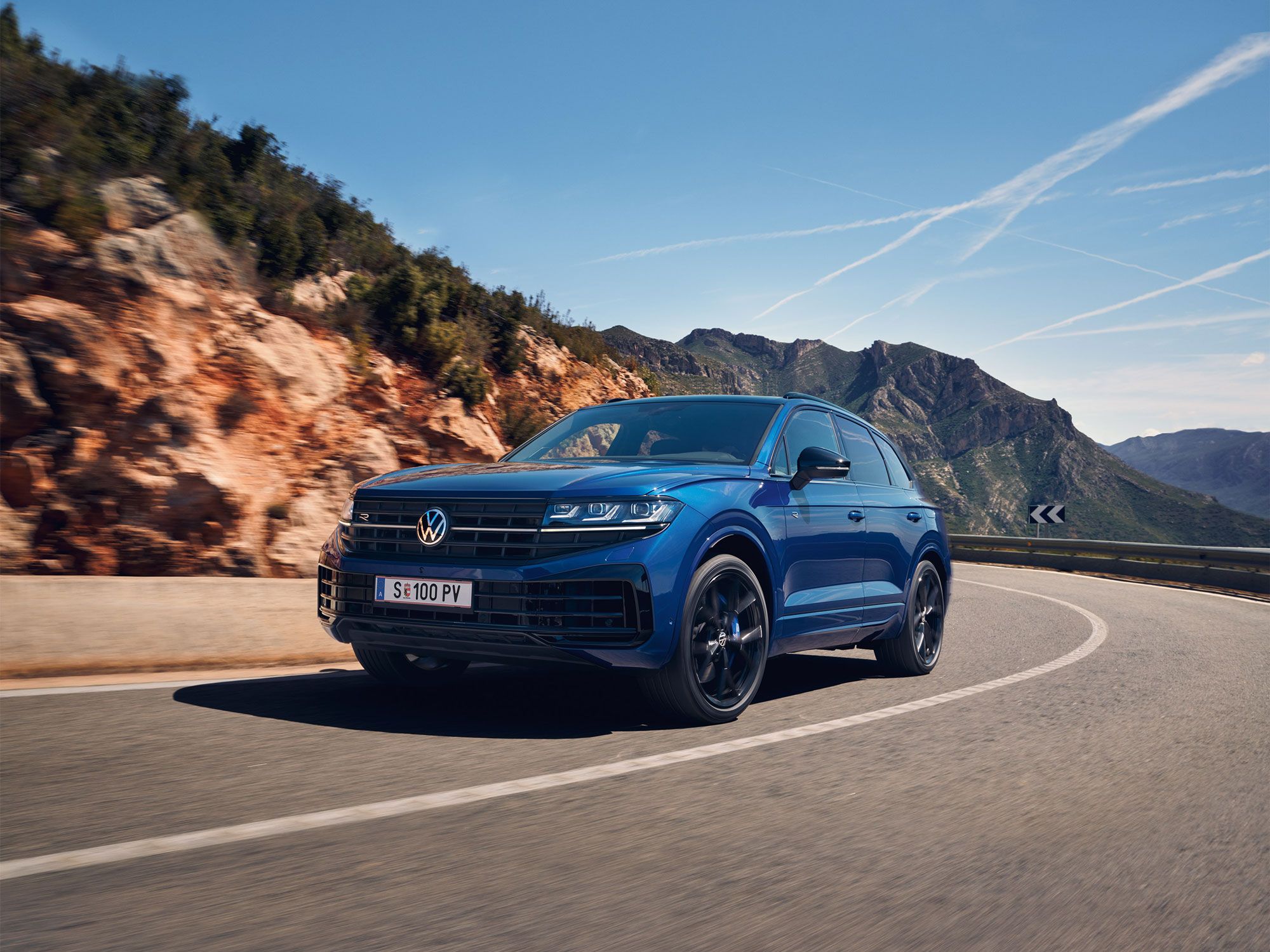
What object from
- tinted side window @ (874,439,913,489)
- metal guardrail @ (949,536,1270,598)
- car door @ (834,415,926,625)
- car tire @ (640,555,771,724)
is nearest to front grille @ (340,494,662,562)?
car tire @ (640,555,771,724)

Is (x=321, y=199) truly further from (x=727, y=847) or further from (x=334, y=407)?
(x=727, y=847)

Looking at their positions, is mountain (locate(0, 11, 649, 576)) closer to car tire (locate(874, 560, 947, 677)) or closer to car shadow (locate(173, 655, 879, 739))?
car shadow (locate(173, 655, 879, 739))

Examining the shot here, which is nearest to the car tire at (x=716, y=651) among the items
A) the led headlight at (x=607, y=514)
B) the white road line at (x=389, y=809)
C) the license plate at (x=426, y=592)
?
the white road line at (x=389, y=809)

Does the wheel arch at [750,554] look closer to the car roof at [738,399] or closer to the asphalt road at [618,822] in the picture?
the asphalt road at [618,822]

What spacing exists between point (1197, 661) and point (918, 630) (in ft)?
9.22

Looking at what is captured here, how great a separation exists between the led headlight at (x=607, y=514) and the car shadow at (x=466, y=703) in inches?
26.9

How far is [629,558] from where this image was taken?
4848mm

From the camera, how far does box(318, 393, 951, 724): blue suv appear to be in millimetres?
4820

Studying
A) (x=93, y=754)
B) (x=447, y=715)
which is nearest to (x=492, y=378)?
(x=447, y=715)

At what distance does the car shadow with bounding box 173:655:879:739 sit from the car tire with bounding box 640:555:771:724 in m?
0.24

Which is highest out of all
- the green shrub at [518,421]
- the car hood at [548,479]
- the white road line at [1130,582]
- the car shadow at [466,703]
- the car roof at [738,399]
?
the green shrub at [518,421]

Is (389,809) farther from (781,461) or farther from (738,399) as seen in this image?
(738,399)

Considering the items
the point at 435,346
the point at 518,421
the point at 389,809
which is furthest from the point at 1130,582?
the point at 389,809

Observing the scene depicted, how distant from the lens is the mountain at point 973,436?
324ft
